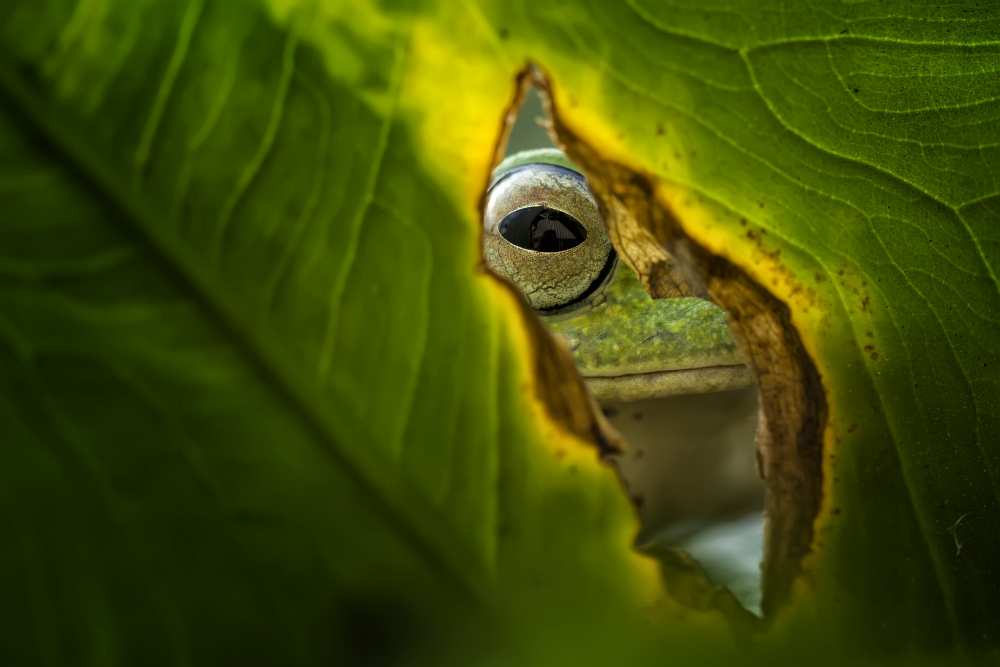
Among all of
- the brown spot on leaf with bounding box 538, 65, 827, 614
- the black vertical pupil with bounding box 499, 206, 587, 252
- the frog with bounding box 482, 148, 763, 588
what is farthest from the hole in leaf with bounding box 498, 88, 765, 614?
the brown spot on leaf with bounding box 538, 65, 827, 614

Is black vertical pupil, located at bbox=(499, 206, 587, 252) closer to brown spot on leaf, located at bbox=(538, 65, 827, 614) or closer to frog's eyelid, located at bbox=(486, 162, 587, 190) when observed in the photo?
frog's eyelid, located at bbox=(486, 162, 587, 190)

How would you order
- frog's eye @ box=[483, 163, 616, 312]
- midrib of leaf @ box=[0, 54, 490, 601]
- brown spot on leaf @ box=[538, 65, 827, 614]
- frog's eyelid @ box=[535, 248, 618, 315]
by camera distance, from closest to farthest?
midrib of leaf @ box=[0, 54, 490, 601]
brown spot on leaf @ box=[538, 65, 827, 614]
frog's eye @ box=[483, 163, 616, 312]
frog's eyelid @ box=[535, 248, 618, 315]

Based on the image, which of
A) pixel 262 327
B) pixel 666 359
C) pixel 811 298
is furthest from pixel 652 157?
pixel 666 359

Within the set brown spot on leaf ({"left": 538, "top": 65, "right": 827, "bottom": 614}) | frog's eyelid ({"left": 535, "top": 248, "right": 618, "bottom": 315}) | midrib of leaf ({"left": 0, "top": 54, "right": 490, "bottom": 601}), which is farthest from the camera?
frog's eyelid ({"left": 535, "top": 248, "right": 618, "bottom": 315})

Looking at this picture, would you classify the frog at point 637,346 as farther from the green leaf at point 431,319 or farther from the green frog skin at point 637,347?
the green leaf at point 431,319

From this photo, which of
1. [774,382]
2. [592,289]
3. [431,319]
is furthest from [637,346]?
[431,319]

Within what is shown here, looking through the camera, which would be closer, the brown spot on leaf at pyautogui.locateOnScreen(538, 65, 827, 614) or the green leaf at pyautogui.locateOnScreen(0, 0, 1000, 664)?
the green leaf at pyautogui.locateOnScreen(0, 0, 1000, 664)

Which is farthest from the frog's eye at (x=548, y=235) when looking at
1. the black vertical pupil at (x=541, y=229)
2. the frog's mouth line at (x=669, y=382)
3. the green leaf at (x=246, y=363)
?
the green leaf at (x=246, y=363)
